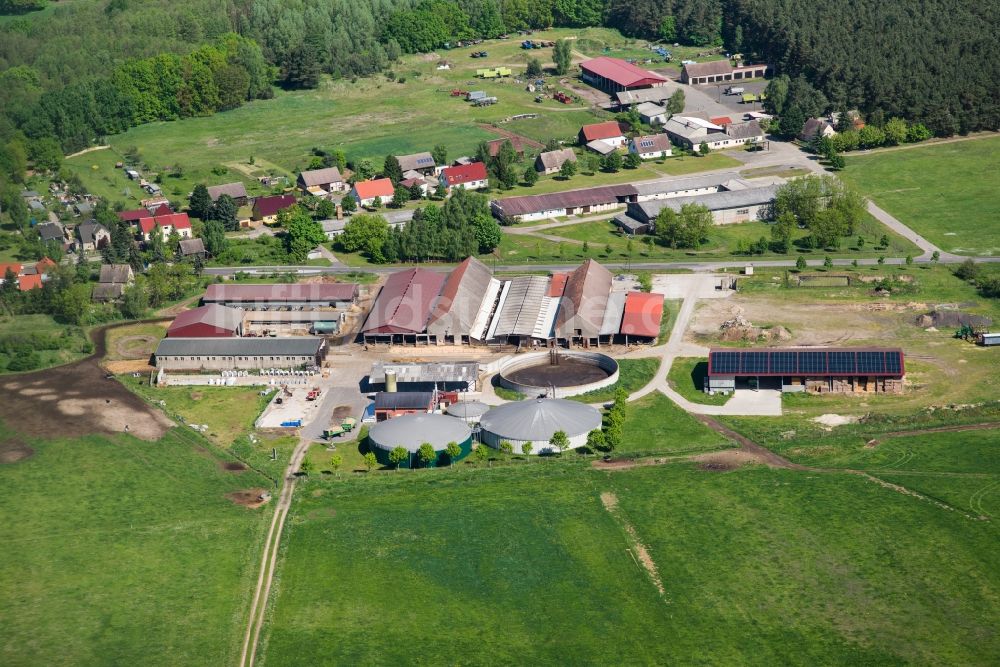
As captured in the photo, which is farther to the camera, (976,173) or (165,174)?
(165,174)

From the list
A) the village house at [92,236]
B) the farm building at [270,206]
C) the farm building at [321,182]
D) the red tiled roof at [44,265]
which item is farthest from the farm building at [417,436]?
the farm building at [321,182]

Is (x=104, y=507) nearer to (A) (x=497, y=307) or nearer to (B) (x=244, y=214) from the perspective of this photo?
(A) (x=497, y=307)

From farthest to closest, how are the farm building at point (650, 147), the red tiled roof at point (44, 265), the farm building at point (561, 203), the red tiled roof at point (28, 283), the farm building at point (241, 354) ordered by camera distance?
1. the farm building at point (650, 147)
2. the farm building at point (561, 203)
3. the red tiled roof at point (44, 265)
4. the red tiled roof at point (28, 283)
5. the farm building at point (241, 354)

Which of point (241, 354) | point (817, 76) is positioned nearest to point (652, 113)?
point (817, 76)

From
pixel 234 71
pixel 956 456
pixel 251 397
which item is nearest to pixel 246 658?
pixel 251 397

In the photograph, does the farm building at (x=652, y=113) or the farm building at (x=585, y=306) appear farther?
the farm building at (x=652, y=113)

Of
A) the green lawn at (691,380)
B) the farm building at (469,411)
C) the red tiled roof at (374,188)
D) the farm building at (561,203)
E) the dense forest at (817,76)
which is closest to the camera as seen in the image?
the farm building at (469,411)

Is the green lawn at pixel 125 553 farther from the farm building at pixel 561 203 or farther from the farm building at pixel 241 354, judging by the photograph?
the farm building at pixel 561 203
